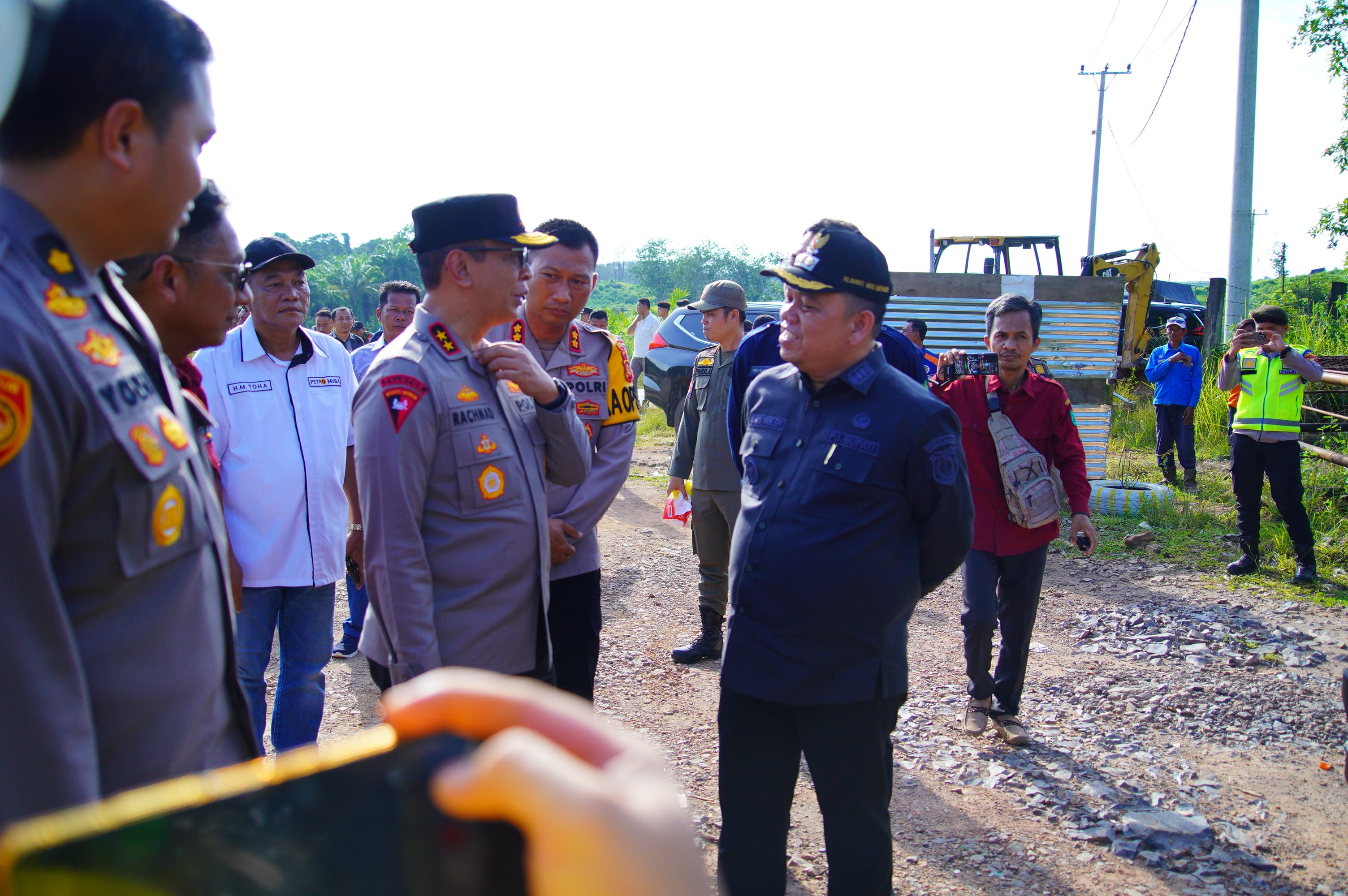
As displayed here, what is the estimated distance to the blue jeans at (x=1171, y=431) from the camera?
998 centimetres

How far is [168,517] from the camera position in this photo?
3.95ft

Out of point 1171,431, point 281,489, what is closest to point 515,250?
point 281,489

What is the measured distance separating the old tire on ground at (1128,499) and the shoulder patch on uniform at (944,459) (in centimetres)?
648

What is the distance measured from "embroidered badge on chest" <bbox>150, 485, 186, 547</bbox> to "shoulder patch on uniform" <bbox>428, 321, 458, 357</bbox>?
3.78ft

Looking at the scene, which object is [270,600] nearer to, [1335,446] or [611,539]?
[611,539]

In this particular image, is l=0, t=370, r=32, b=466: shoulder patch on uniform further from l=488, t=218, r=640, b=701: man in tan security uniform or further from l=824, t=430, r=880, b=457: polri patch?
l=488, t=218, r=640, b=701: man in tan security uniform

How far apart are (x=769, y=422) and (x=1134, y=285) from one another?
13854 mm

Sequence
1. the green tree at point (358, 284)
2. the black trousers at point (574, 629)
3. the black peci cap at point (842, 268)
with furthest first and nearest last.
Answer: the green tree at point (358, 284), the black trousers at point (574, 629), the black peci cap at point (842, 268)

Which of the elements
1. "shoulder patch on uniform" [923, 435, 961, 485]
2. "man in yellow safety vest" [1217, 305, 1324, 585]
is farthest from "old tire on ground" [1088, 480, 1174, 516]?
"shoulder patch on uniform" [923, 435, 961, 485]

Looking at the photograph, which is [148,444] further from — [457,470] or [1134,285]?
[1134,285]

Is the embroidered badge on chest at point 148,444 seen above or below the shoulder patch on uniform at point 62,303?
below

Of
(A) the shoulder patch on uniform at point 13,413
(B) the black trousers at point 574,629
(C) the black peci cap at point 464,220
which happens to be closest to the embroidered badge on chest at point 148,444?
(A) the shoulder patch on uniform at point 13,413

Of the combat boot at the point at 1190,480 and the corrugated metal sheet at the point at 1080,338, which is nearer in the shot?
the corrugated metal sheet at the point at 1080,338

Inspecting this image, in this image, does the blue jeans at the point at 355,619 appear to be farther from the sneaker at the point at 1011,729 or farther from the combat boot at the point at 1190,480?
the combat boot at the point at 1190,480
